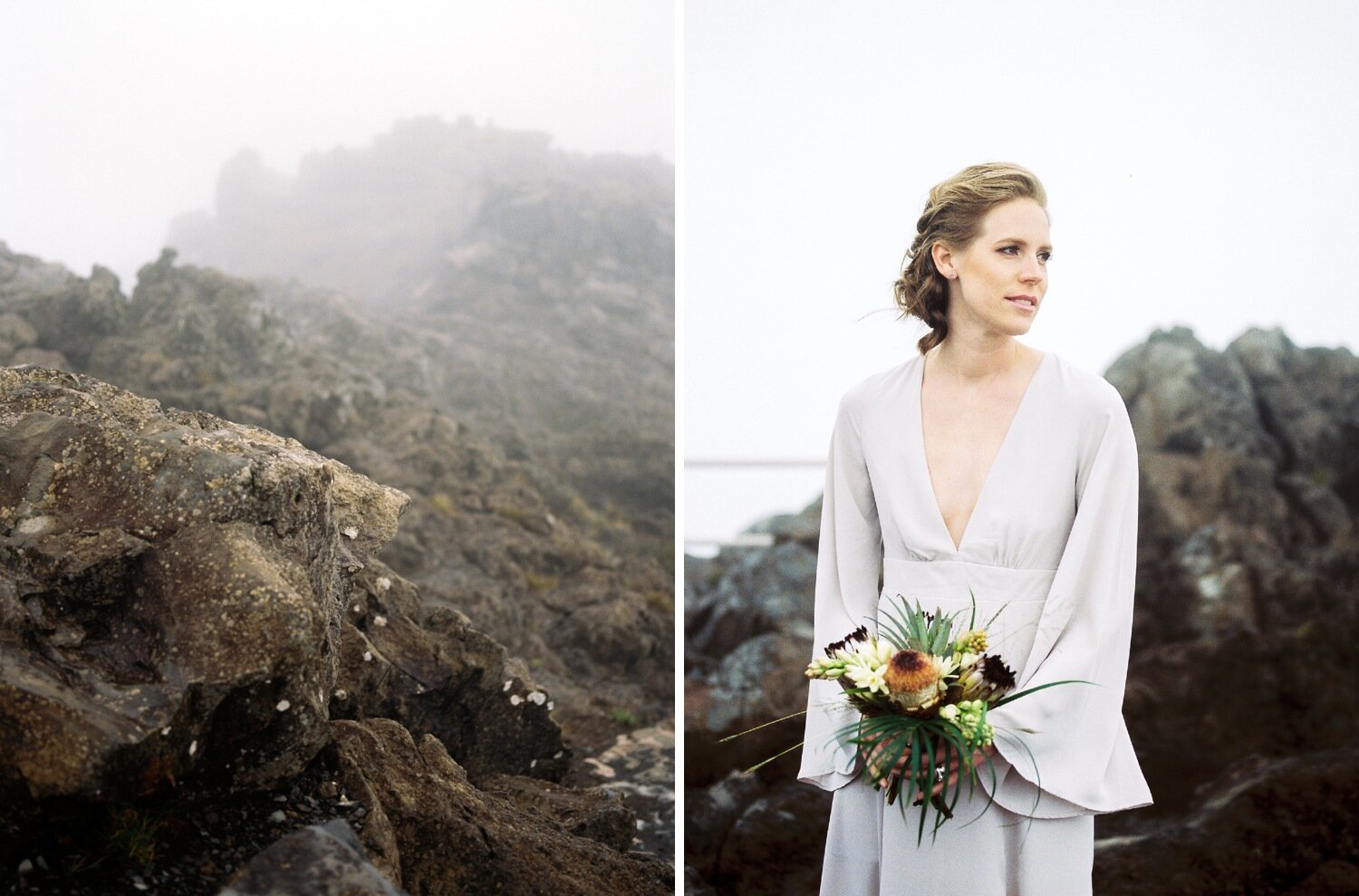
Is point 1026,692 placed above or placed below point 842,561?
below

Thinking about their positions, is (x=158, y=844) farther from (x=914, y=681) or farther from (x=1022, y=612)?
(x=1022, y=612)

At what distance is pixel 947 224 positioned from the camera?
2908 millimetres

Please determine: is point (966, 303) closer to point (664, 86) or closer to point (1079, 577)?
point (1079, 577)

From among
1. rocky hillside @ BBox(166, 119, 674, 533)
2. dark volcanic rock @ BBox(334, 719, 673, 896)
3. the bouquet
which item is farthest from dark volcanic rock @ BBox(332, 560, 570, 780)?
rocky hillside @ BBox(166, 119, 674, 533)

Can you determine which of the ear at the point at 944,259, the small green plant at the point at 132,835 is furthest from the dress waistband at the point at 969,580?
the small green plant at the point at 132,835

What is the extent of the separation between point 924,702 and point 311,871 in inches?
53.7

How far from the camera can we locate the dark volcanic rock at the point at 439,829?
127 inches

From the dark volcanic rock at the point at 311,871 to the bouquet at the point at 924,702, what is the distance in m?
1.09

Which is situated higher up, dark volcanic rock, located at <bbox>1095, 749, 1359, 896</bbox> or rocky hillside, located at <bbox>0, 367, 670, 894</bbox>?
rocky hillside, located at <bbox>0, 367, 670, 894</bbox>

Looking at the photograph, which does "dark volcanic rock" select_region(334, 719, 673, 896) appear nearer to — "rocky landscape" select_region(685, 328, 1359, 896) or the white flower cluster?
the white flower cluster

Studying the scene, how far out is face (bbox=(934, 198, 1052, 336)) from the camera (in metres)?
2.79

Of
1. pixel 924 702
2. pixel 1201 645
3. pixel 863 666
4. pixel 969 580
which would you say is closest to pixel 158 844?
pixel 863 666

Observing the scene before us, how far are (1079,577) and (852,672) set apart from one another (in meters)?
0.61

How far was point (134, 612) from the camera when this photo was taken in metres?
2.72
